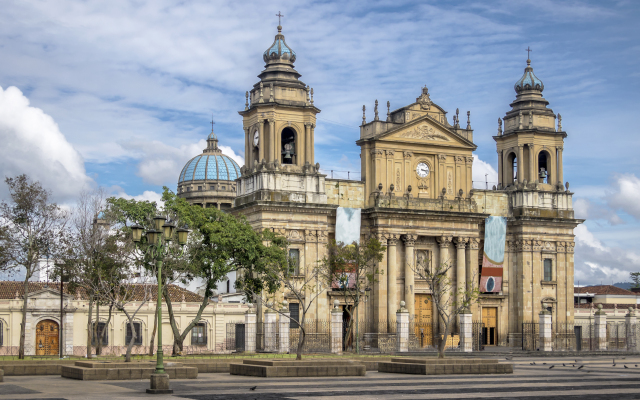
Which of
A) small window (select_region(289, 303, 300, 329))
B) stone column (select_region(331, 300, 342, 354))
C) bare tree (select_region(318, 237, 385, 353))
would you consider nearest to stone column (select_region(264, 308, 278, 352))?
stone column (select_region(331, 300, 342, 354))

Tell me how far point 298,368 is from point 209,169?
237 ft

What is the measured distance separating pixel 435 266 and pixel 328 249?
947 cm

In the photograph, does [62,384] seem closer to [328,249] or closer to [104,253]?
[104,253]

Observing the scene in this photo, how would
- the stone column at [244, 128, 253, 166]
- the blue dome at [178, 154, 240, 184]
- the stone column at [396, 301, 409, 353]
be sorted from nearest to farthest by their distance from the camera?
the stone column at [396, 301, 409, 353], the stone column at [244, 128, 253, 166], the blue dome at [178, 154, 240, 184]

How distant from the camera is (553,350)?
62375 mm

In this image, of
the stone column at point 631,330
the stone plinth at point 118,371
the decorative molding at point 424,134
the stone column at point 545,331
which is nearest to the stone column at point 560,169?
the decorative molding at point 424,134

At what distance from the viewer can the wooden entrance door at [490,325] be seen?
65.2m

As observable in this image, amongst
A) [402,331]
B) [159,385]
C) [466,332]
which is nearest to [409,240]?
[466,332]

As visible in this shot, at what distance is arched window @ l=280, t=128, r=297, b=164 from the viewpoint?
60.5 metres

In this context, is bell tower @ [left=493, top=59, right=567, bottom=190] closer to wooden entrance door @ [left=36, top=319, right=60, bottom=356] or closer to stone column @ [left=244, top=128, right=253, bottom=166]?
stone column @ [left=244, top=128, right=253, bottom=166]

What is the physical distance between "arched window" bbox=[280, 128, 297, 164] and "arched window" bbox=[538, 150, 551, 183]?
20950 mm

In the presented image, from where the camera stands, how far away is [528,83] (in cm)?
6994

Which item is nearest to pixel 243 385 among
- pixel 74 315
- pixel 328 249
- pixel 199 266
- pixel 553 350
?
pixel 199 266

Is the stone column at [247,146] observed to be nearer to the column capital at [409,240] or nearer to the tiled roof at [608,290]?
the column capital at [409,240]
